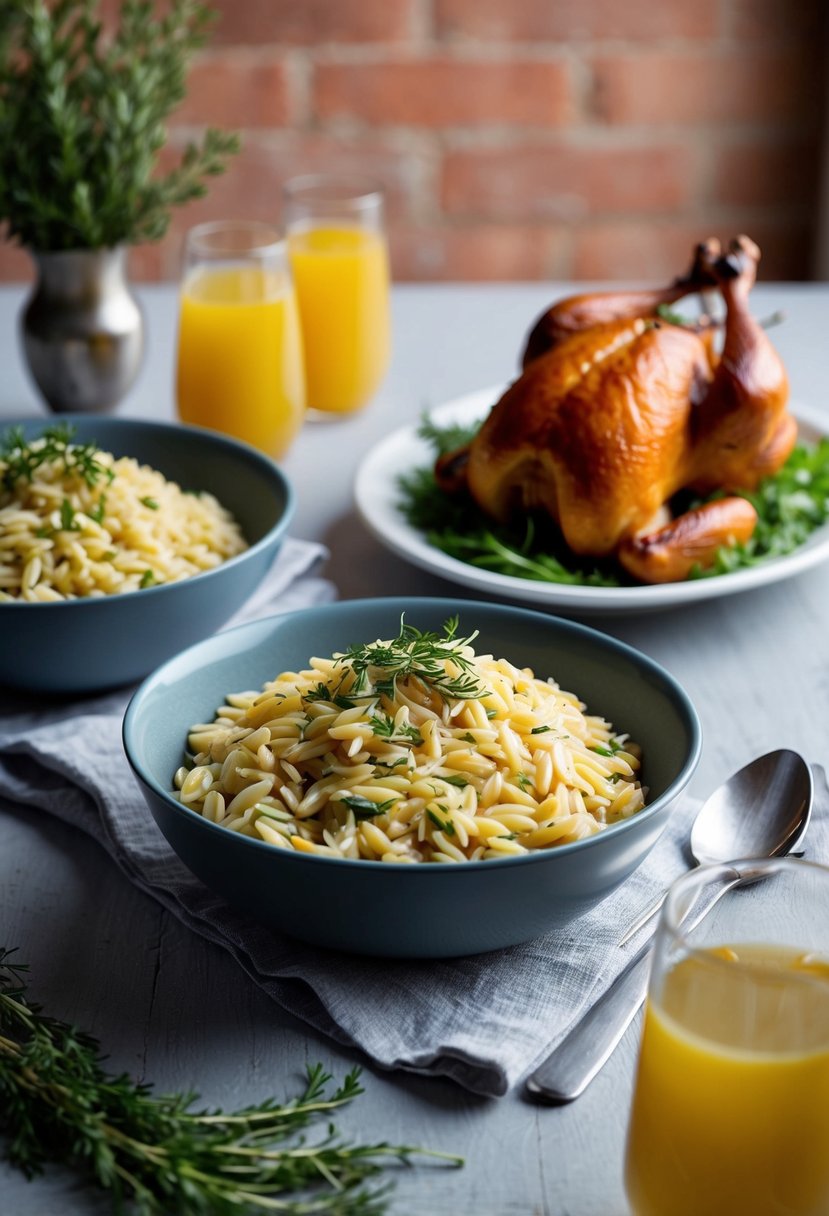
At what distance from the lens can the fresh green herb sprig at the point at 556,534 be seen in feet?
5.16

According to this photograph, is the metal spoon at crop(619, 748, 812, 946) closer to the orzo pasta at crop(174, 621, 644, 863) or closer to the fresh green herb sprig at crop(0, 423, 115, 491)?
the orzo pasta at crop(174, 621, 644, 863)

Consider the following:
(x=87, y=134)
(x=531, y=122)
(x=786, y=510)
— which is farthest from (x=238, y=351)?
(x=531, y=122)

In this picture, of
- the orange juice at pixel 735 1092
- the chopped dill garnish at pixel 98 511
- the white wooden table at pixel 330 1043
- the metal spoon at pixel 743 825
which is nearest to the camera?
the orange juice at pixel 735 1092

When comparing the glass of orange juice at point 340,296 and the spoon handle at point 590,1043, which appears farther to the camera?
the glass of orange juice at point 340,296

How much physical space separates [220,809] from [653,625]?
28.0 inches

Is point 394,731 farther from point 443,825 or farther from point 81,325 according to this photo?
point 81,325

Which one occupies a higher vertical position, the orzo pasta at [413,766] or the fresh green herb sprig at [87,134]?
the fresh green herb sprig at [87,134]

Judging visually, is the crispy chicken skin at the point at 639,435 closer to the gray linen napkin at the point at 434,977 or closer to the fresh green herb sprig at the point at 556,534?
the fresh green herb sprig at the point at 556,534

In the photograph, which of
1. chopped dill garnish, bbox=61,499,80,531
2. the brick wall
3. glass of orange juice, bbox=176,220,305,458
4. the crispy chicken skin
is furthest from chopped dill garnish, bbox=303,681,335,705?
the brick wall

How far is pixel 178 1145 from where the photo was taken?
0.82 meters

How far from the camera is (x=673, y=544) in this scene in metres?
1.53

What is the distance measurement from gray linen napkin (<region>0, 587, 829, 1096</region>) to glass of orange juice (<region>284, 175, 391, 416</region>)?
3.50 feet

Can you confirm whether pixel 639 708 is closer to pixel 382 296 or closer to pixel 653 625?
pixel 653 625

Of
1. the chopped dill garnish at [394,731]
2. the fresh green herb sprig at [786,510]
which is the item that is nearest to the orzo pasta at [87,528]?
the chopped dill garnish at [394,731]
